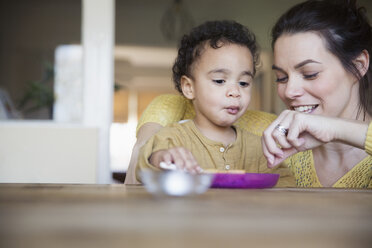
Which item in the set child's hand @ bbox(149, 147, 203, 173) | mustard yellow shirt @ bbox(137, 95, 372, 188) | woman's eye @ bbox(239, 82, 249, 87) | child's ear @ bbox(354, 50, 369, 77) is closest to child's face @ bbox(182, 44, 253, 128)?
woman's eye @ bbox(239, 82, 249, 87)

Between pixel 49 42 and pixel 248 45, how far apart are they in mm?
5809

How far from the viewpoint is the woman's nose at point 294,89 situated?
1.54m

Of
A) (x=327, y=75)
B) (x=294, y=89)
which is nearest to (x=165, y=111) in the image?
(x=294, y=89)

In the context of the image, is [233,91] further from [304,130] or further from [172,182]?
[172,182]

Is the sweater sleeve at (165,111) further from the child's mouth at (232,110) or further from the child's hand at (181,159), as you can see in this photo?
the child's hand at (181,159)

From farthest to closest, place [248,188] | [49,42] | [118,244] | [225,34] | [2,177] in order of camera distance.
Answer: [49,42] → [2,177] → [225,34] → [248,188] → [118,244]

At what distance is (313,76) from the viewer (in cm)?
153

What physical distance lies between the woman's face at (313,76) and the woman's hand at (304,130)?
0.37 m

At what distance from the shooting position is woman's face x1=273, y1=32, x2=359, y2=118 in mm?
1524

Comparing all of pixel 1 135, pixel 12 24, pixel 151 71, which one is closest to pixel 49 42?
pixel 12 24

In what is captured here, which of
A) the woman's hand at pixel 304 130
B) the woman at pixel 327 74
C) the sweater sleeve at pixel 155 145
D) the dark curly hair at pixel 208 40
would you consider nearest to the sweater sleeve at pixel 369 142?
the woman's hand at pixel 304 130

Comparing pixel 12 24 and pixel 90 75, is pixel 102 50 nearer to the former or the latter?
pixel 90 75

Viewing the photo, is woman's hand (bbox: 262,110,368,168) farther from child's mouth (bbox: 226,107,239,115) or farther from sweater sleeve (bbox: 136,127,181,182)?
child's mouth (bbox: 226,107,239,115)

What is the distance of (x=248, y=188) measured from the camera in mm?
1017
